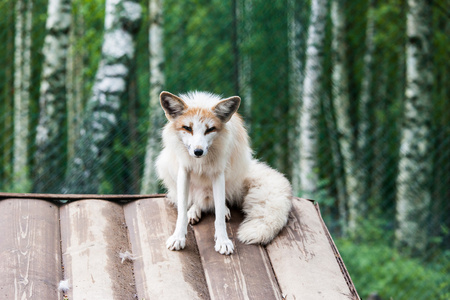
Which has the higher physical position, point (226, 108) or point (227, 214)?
point (226, 108)

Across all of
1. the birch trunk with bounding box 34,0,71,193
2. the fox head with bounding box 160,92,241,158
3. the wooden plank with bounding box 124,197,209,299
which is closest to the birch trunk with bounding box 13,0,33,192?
the birch trunk with bounding box 34,0,71,193

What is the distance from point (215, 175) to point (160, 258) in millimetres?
654

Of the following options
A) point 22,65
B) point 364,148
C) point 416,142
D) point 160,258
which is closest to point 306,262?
point 160,258

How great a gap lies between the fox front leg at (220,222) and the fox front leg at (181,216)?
0.64 ft

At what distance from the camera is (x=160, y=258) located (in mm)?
2826

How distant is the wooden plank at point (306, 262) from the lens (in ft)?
8.74

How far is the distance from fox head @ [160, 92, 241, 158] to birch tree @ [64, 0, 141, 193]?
204cm

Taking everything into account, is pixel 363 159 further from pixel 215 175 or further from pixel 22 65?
pixel 22 65

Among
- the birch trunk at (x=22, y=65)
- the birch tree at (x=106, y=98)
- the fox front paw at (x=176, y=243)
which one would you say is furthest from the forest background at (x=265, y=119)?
the fox front paw at (x=176, y=243)

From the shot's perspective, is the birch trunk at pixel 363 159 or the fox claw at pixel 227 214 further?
the birch trunk at pixel 363 159

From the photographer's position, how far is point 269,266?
289 centimetres

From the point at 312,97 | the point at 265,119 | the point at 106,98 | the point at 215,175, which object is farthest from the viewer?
the point at 265,119

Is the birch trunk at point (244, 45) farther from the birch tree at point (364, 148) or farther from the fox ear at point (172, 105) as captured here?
the fox ear at point (172, 105)

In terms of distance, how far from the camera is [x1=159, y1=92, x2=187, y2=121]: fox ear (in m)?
2.87
